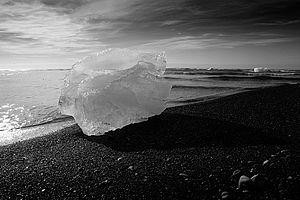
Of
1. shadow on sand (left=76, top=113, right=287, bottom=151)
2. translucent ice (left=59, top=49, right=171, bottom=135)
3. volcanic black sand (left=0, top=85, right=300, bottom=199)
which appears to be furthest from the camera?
translucent ice (left=59, top=49, right=171, bottom=135)

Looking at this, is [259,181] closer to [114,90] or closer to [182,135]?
[182,135]

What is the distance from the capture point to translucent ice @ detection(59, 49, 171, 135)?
5828mm

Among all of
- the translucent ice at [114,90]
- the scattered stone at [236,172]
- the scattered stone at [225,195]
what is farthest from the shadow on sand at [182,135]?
the scattered stone at [225,195]

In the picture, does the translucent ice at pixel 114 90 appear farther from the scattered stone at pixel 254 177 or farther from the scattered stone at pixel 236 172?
the scattered stone at pixel 254 177

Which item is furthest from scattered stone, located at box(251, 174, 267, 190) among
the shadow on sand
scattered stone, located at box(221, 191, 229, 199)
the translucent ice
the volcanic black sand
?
the translucent ice

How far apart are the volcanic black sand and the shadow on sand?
0.7 inches

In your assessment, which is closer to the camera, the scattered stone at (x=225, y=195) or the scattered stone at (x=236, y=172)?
the scattered stone at (x=225, y=195)

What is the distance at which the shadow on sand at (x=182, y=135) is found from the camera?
15.8 feet

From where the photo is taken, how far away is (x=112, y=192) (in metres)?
3.41

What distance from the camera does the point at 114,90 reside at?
19.6ft

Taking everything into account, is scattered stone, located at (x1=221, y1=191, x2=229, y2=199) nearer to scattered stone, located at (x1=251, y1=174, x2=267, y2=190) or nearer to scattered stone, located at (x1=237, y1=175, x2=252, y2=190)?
scattered stone, located at (x1=237, y1=175, x2=252, y2=190)

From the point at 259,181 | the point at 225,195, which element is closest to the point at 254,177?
the point at 259,181

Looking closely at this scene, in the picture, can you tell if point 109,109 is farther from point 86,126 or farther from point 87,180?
point 87,180

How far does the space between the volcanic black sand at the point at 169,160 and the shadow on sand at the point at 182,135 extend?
2cm
